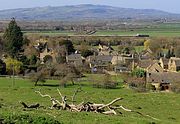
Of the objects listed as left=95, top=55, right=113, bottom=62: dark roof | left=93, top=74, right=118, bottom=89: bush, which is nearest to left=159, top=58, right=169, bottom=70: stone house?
left=95, top=55, right=113, bottom=62: dark roof

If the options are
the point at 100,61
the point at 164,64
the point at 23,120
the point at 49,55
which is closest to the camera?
the point at 23,120

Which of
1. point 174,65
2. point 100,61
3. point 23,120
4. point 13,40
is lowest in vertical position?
point 100,61

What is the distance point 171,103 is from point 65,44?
5582cm

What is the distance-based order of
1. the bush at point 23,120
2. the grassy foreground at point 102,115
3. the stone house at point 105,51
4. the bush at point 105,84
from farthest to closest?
the stone house at point 105,51 → the bush at point 105,84 → the grassy foreground at point 102,115 → the bush at point 23,120

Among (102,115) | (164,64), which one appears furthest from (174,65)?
(102,115)

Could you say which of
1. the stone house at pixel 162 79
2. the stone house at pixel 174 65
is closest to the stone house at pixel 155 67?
the stone house at pixel 174 65

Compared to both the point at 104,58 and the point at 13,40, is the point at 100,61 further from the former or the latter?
the point at 13,40

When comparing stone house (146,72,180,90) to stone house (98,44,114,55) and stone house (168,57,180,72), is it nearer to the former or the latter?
stone house (168,57,180,72)

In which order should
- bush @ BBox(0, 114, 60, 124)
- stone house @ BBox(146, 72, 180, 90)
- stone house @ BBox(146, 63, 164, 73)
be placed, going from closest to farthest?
bush @ BBox(0, 114, 60, 124) → stone house @ BBox(146, 72, 180, 90) → stone house @ BBox(146, 63, 164, 73)

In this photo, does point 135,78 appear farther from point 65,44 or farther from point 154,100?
point 65,44

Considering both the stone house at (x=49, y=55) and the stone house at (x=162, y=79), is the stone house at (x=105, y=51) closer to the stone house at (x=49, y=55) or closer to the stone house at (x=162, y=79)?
the stone house at (x=49, y=55)

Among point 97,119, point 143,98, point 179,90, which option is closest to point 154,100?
point 143,98

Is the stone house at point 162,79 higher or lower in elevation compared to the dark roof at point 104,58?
higher

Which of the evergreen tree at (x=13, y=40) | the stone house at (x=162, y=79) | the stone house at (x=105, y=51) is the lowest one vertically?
the stone house at (x=105, y=51)
